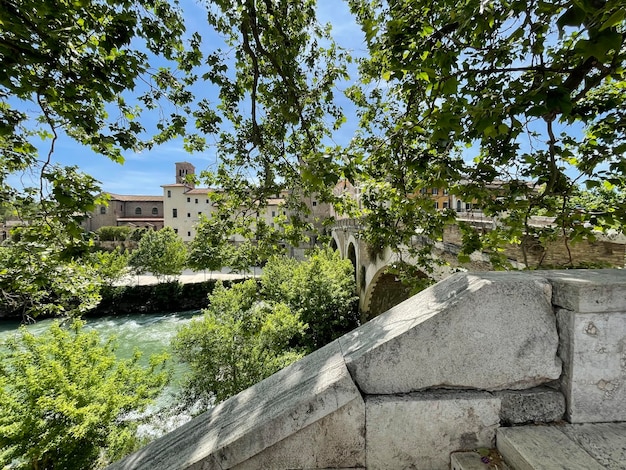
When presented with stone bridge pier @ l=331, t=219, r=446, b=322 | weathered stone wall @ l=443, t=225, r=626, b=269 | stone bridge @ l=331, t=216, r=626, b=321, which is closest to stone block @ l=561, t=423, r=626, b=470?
stone bridge @ l=331, t=216, r=626, b=321

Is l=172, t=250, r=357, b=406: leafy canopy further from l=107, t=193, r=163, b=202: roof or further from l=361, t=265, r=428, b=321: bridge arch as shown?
l=107, t=193, r=163, b=202: roof

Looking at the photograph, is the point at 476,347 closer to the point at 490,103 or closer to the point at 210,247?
the point at 490,103

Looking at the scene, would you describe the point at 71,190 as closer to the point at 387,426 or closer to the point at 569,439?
the point at 387,426

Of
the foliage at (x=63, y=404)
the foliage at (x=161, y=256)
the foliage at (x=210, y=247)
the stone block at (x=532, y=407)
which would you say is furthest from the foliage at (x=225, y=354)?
the foliage at (x=161, y=256)

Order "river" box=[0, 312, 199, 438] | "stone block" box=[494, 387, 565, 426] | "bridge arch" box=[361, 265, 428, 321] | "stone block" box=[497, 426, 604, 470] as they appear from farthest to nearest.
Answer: "bridge arch" box=[361, 265, 428, 321] → "river" box=[0, 312, 199, 438] → "stone block" box=[494, 387, 565, 426] → "stone block" box=[497, 426, 604, 470]

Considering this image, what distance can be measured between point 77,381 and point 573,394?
335 inches

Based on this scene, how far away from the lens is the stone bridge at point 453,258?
4906 mm

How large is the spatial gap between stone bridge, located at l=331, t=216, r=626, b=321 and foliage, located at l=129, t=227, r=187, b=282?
14966mm

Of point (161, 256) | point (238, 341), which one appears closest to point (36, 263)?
point (238, 341)

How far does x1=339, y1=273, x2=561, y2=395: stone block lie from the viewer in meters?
1.42

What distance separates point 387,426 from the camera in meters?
1.41

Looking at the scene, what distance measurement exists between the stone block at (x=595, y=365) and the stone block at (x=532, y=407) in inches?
1.8

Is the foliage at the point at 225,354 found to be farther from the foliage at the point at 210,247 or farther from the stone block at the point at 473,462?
the stone block at the point at 473,462

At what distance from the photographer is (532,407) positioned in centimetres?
141
